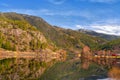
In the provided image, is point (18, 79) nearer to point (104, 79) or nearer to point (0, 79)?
point (0, 79)

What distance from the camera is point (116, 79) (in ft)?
278

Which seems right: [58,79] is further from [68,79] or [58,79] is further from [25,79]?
[25,79]

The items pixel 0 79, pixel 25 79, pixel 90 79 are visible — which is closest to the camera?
pixel 0 79

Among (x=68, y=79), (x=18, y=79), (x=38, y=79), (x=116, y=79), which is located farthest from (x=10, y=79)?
(x=116, y=79)

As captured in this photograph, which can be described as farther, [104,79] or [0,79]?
[104,79]

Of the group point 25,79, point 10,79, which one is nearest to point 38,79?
point 25,79

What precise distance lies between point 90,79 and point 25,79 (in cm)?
1808

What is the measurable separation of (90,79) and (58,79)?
8972 millimetres

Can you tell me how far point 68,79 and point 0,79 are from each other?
19508 mm

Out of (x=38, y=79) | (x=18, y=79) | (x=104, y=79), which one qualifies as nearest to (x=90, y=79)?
(x=104, y=79)

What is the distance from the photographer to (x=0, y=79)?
71.9m

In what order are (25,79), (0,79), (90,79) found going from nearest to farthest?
1. (0,79)
2. (25,79)
3. (90,79)

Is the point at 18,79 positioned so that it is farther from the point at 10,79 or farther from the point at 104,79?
the point at 104,79

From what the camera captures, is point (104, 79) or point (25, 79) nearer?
point (25, 79)
